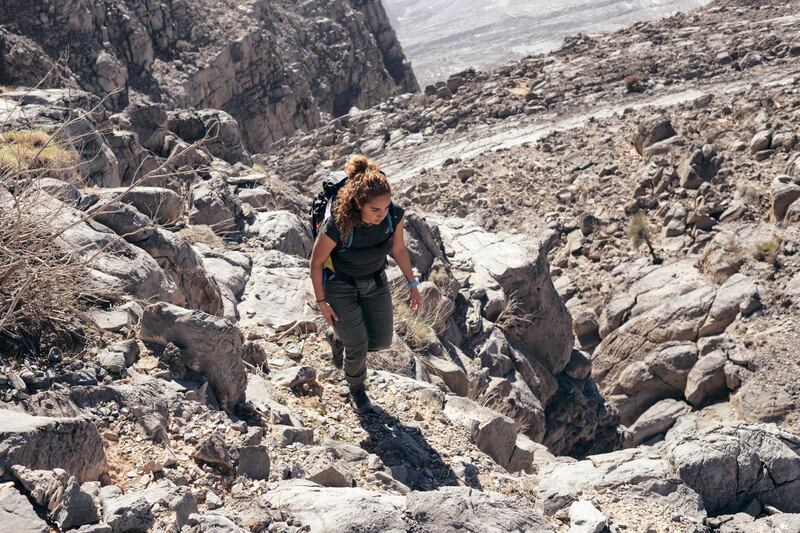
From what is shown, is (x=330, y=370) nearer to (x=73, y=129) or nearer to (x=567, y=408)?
(x=73, y=129)

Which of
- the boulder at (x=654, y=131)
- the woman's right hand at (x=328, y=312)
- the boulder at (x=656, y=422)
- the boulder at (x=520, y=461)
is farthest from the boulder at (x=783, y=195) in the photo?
the woman's right hand at (x=328, y=312)

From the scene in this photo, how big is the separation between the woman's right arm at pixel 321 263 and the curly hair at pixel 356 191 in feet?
0.35

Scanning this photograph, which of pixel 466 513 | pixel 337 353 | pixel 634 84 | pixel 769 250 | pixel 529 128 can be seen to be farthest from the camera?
pixel 634 84

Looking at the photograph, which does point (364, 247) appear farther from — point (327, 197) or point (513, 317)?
point (513, 317)

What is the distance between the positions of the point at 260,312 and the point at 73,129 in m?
3.12

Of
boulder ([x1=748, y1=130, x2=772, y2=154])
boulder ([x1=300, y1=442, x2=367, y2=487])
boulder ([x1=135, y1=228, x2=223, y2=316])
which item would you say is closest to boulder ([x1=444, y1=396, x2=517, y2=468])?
boulder ([x1=300, y1=442, x2=367, y2=487])

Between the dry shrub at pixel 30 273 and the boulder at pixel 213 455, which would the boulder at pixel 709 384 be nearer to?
the boulder at pixel 213 455

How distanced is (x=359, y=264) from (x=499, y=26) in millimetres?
108640

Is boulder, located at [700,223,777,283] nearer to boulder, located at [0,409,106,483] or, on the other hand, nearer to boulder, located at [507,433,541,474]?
boulder, located at [507,433,541,474]

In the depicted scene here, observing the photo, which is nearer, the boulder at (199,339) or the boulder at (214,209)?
the boulder at (199,339)

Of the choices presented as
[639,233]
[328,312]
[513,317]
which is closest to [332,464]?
[328,312]

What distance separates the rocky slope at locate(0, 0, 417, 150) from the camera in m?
→ 24.4

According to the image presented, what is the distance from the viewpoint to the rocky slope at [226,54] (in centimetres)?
2441

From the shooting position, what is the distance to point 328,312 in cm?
447
